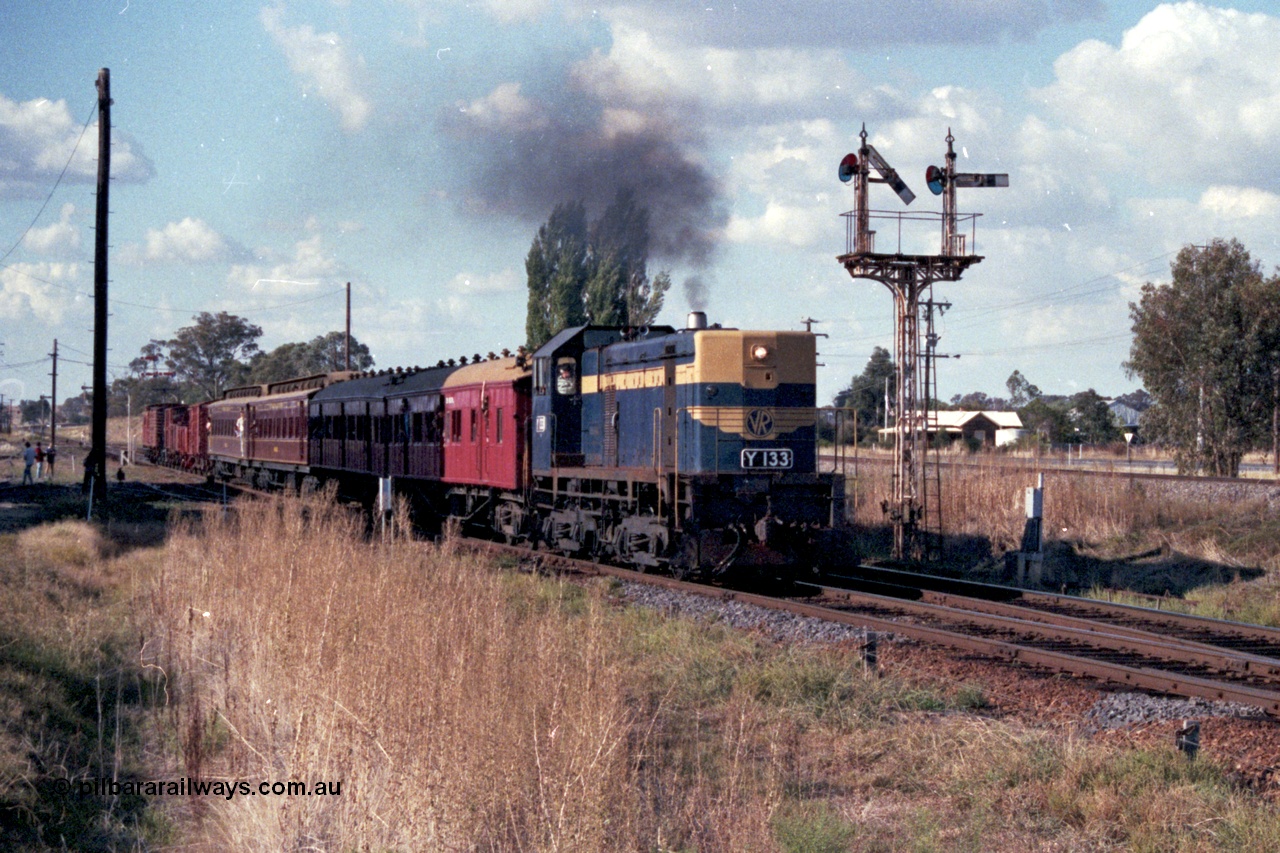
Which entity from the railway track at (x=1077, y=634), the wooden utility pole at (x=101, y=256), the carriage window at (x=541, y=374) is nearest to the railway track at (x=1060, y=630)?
the railway track at (x=1077, y=634)

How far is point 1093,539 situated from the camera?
20.0m

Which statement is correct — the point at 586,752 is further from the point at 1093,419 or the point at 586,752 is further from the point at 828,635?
the point at 1093,419

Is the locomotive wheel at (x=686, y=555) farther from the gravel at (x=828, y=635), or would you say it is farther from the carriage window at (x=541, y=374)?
the carriage window at (x=541, y=374)

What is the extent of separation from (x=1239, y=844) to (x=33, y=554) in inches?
647

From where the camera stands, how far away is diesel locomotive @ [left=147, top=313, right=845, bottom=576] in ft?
46.6

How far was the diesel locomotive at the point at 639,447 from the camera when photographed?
1420cm

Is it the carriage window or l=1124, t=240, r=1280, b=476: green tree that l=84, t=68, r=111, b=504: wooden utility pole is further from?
l=1124, t=240, r=1280, b=476: green tree

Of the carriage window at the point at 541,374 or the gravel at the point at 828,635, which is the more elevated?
the carriage window at the point at 541,374

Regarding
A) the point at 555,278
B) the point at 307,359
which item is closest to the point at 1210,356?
the point at 555,278

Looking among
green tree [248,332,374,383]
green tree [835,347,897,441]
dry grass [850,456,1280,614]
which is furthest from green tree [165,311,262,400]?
dry grass [850,456,1280,614]

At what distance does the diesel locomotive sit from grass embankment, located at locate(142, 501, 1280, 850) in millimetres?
4759

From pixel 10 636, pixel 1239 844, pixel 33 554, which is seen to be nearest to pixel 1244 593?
pixel 1239 844

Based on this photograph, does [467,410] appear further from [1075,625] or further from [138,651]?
[1075,625]

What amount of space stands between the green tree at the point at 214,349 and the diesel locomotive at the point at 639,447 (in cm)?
7062
